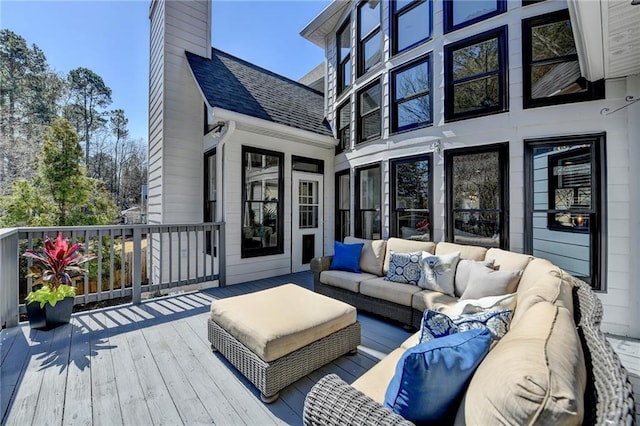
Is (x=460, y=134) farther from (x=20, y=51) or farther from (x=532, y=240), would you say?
(x=20, y=51)

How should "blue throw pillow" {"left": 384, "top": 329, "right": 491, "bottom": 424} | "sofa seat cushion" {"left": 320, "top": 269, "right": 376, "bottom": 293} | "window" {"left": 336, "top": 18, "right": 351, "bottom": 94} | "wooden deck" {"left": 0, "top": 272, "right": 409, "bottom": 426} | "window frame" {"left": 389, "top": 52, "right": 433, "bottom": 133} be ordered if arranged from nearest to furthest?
"blue throw pillow" {"left": 384, "top": 329, "right": 491, "bottom": 424} → "wooden deck" {"left": 0, "top": 272, "right": 409, "bottom": 426} → "sofa seat cushion" {"left": 320, "top": 269, "right": 376, "bottom": 293} → "window frame" {"left": 389, "top": 52, "right": 433, "bottom": 133} → "window" {"left": 336, "top": 18, "right": 351, "bottom": 94}

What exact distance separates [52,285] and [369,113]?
552 centimetres

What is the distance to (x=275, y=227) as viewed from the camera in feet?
19.0

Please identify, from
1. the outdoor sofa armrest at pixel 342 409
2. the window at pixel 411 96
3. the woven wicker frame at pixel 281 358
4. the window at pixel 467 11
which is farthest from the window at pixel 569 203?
the outdoor sofa armrest at pixel 342 409

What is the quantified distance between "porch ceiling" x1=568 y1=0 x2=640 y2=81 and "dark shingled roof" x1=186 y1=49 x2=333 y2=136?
4341 mm

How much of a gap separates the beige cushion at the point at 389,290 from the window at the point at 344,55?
464 centimetres

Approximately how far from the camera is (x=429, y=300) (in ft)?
10.3

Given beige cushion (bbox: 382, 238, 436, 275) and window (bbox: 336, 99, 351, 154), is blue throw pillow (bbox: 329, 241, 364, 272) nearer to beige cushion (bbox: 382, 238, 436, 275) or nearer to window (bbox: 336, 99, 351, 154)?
beige cushion (bbox: 382, 238, 436, 275)

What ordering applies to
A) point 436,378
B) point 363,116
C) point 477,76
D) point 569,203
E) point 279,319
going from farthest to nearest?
point 363,116 → point 477,76 → point 569,203 → point 279,319 → point 436,378

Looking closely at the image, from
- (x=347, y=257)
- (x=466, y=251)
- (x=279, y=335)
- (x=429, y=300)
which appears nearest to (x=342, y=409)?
(x=279, y=335)

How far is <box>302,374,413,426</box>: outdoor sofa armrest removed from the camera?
1.15m

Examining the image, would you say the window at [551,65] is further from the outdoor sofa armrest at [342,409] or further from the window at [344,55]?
the outdoor sofa armrest at [342,409]

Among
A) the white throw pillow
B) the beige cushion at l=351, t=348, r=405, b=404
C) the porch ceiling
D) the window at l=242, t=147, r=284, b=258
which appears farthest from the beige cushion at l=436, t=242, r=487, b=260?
the window at l=242, t=147, r=284, b=258

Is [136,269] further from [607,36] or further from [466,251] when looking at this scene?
[607,36]
